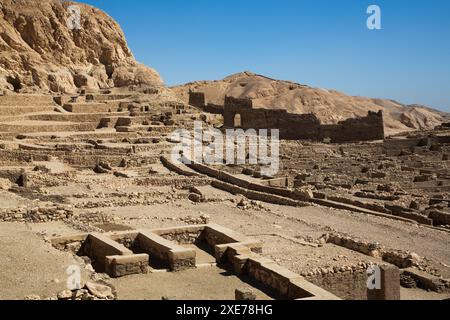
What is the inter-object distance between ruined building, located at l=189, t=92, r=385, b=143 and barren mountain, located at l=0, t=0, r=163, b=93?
1124cm

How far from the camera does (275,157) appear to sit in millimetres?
32906

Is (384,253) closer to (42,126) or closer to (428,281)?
(428,281)

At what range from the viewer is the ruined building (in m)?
43.7

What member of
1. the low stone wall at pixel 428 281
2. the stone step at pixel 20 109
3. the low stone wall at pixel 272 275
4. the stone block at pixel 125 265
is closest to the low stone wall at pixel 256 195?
the low stone wall at pixel 428 281

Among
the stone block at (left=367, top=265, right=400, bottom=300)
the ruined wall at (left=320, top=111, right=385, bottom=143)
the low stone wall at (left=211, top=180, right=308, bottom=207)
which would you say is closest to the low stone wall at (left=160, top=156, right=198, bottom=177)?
the low stone wall at (left=211, top=180, right=308, bottom=207)

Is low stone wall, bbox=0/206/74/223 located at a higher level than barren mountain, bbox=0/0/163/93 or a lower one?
lower

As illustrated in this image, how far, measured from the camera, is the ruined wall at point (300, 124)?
43.7 m

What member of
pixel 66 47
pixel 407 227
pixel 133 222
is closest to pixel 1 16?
pixel 66 47

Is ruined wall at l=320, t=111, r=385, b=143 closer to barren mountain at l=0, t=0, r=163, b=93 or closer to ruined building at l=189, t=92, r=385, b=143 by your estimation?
ruined building at l=189, t=92, r=385, b=143

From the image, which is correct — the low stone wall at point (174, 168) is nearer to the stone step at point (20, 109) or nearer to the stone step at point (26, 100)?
the stone step at point (20, 109)

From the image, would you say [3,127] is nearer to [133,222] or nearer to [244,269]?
[133,222]

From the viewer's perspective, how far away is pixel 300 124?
149ft

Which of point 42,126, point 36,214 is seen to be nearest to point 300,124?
point 42,126
